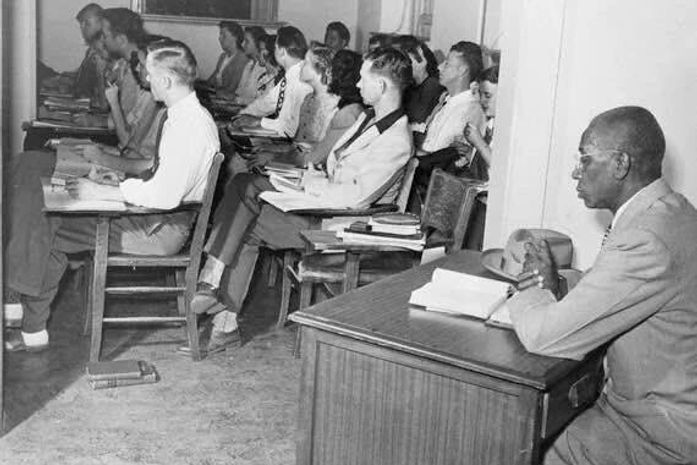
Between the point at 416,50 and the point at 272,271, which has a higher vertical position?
the point at 416,50

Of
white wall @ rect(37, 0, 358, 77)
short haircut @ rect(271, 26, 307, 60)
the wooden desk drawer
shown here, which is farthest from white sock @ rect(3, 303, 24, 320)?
white wall @ rect(37, 0, 358, 77)

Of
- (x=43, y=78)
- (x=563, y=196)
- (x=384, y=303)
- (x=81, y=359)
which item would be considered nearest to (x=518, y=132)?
(x=563, y=196)

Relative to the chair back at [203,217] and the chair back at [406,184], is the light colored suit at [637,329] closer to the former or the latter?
the chair back at [203,217]

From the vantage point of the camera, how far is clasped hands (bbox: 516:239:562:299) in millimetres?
2184

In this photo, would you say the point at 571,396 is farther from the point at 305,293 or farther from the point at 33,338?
the point at 33,338

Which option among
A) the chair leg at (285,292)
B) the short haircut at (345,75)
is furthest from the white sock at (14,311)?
the short haircut at (345,75)

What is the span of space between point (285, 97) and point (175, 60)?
10.1ft

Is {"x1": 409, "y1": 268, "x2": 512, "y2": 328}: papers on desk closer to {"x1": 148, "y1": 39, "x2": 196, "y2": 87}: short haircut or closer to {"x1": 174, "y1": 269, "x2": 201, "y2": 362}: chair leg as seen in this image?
{"x1": 174, "y1": 269, "x2": 201, "y2": 362}: chair leg

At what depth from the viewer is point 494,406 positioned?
1946 millimetres

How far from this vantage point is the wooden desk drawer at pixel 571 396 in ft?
6.33

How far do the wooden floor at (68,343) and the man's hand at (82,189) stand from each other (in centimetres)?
71

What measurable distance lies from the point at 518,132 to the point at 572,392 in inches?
47.5

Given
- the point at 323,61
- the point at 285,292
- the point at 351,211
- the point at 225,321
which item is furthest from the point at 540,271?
the point at 323,61

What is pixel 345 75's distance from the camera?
5492mm
